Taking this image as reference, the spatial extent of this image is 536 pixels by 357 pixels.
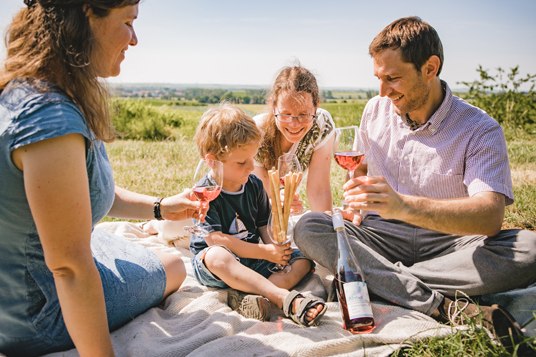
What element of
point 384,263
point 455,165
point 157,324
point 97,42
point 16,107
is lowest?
point 157,324

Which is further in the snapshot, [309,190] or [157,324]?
[309,190]

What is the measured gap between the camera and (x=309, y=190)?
4.92 meters

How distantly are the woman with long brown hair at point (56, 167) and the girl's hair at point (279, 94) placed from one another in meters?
2.06

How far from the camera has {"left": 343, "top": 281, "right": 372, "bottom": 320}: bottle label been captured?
9.66ft

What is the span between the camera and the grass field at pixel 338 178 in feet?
8.87

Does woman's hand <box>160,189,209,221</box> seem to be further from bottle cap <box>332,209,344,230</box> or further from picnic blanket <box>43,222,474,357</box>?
bottle cap <box>332,209,344,230</box>

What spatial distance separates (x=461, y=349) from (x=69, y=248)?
2.06 m

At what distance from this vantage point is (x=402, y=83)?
370 centimetres

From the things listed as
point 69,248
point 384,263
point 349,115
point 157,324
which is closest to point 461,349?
point 384,263

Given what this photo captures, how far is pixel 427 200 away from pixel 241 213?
59.4 inches

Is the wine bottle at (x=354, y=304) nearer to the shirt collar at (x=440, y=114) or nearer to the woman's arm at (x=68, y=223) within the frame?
the shirt collar at (x=440, y=114)

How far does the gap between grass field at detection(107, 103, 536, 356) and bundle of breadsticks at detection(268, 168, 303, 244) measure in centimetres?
113

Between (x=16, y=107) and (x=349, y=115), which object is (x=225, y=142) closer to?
(x=16, y=107)

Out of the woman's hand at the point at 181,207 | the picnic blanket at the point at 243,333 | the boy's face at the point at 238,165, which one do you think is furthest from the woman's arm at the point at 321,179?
the woman's hand at the point at 181,207
